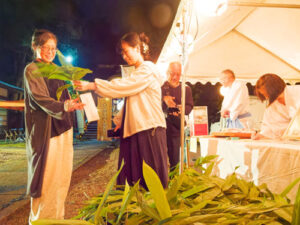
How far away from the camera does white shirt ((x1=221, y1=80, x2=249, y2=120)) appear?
3.22m

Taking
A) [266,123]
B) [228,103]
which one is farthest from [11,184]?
[266,123]

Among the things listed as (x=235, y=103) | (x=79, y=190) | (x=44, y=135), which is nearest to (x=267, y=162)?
(x=44, y=135)

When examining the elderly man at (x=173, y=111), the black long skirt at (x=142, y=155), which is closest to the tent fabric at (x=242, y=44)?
the elderly man at (x=173, y=111)

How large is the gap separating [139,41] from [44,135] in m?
1.14

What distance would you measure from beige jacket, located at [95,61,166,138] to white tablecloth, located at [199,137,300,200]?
0.65 meters

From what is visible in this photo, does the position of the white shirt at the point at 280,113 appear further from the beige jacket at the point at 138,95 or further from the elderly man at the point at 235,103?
the beige jacket at the point at 138,95

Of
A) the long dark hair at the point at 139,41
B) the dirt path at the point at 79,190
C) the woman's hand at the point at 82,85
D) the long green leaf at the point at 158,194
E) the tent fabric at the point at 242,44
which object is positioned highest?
the tent fabric at the point at 242,44

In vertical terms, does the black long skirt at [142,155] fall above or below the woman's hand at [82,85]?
below

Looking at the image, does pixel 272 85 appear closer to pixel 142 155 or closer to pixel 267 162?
pixel 267 162

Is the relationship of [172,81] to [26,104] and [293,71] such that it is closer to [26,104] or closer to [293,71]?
[26,104]

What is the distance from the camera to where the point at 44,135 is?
172cm

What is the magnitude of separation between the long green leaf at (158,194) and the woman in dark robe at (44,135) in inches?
51.2

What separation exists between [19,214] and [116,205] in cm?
291

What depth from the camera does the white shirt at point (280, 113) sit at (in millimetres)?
2227
